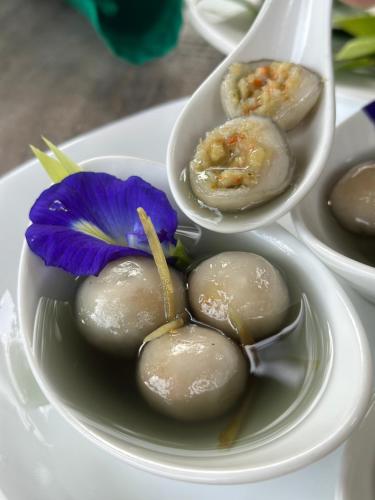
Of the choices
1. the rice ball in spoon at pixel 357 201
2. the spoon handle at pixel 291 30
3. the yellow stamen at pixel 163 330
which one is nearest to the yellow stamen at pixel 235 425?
the yellow stamen at pixel 163 330

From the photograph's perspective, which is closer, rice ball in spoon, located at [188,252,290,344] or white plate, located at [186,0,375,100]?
rice ball in spoon, located at [188,252,290,344]

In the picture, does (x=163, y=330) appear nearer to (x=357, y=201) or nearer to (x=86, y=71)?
(x=357, y=201)

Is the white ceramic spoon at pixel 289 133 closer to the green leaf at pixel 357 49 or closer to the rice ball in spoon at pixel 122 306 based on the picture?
the rice ball in spoon at pixel 122 306

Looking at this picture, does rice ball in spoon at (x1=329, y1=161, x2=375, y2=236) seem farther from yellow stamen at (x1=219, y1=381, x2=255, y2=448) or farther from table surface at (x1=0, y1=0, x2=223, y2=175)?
table surface at (x1=0, y1=0, x2=223, y2=175)

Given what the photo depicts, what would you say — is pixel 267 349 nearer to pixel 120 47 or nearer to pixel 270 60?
pixel 270 60

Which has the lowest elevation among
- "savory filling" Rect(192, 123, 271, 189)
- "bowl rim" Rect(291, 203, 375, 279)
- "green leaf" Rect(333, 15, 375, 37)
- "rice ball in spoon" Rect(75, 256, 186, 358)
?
"green leaf" Rect(333, 15, 375, 37)

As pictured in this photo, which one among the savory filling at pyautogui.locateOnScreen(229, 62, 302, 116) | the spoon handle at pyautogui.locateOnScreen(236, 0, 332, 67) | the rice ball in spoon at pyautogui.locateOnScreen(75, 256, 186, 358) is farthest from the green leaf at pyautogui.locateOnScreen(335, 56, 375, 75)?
the rice ball in spoon at pyautogui.locateOnScreen(75, 256, 186, 358)

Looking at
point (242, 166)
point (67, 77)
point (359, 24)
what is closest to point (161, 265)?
point (242, 166)

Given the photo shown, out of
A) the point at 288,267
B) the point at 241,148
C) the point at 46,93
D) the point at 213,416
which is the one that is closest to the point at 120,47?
the point at 46,93

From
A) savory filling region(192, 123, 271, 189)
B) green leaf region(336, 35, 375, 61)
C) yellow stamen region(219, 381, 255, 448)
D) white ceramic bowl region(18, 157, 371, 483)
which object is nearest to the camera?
white ceramic bowl region(18, 157, 371, 483)
